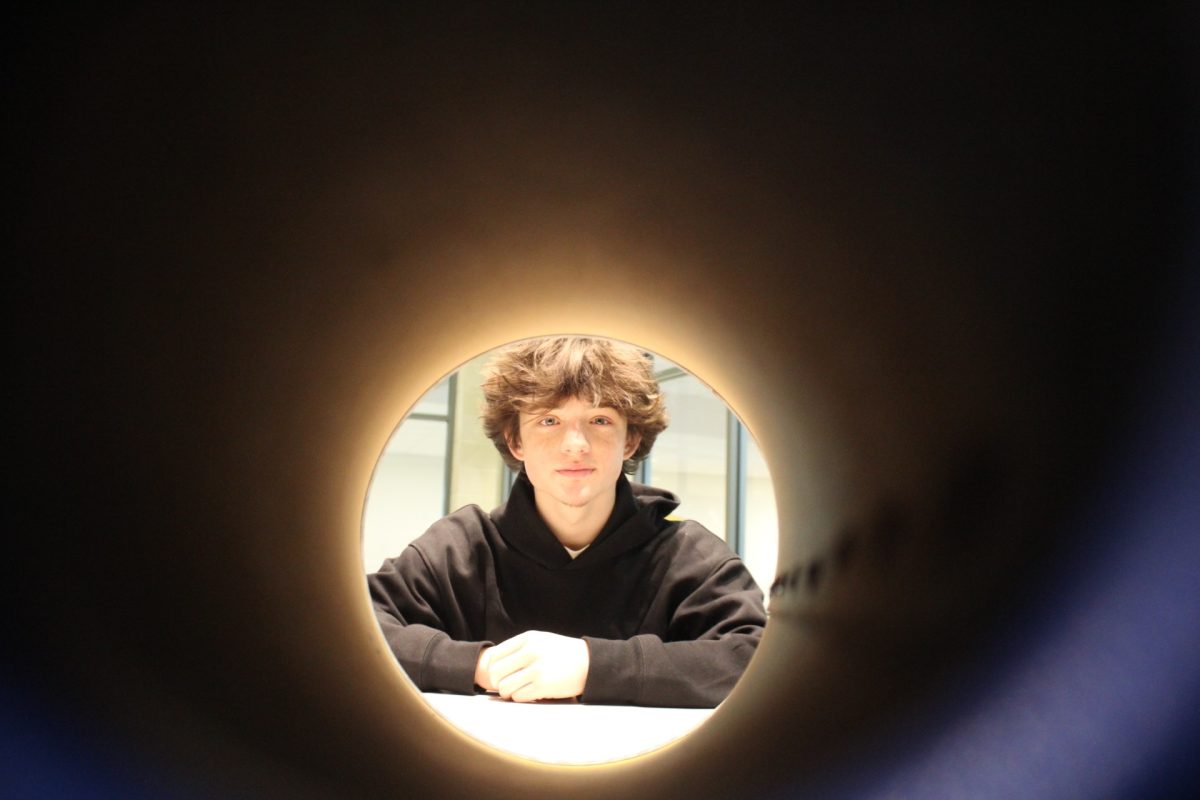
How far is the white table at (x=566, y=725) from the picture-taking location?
0.82m

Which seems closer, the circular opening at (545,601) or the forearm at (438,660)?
the circular opening at (545,601)

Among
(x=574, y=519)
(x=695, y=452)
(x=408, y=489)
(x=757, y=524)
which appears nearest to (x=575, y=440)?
(x=574, y=519)

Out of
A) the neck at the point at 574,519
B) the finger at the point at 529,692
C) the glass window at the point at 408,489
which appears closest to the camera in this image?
the finger at the point at 529,692

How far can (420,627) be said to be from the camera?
1.29 m

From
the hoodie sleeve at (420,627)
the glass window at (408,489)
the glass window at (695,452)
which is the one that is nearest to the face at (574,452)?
the hoodie sleeve at (420,627)

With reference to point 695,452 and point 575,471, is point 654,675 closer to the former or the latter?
point 575,471

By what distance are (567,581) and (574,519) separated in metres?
0.10

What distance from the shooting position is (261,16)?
45cm

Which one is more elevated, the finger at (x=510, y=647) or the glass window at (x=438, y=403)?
the glass window at (x=438, y=403)

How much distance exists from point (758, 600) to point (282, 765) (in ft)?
3.26

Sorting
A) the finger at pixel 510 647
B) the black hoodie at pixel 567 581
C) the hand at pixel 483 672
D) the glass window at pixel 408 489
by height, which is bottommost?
the hand at pixel 483 672

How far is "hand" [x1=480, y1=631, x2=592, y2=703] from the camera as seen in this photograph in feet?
3.77

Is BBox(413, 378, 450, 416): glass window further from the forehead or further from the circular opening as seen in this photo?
the forehead

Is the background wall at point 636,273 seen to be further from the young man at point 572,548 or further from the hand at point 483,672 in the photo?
the young man at point 572,548
